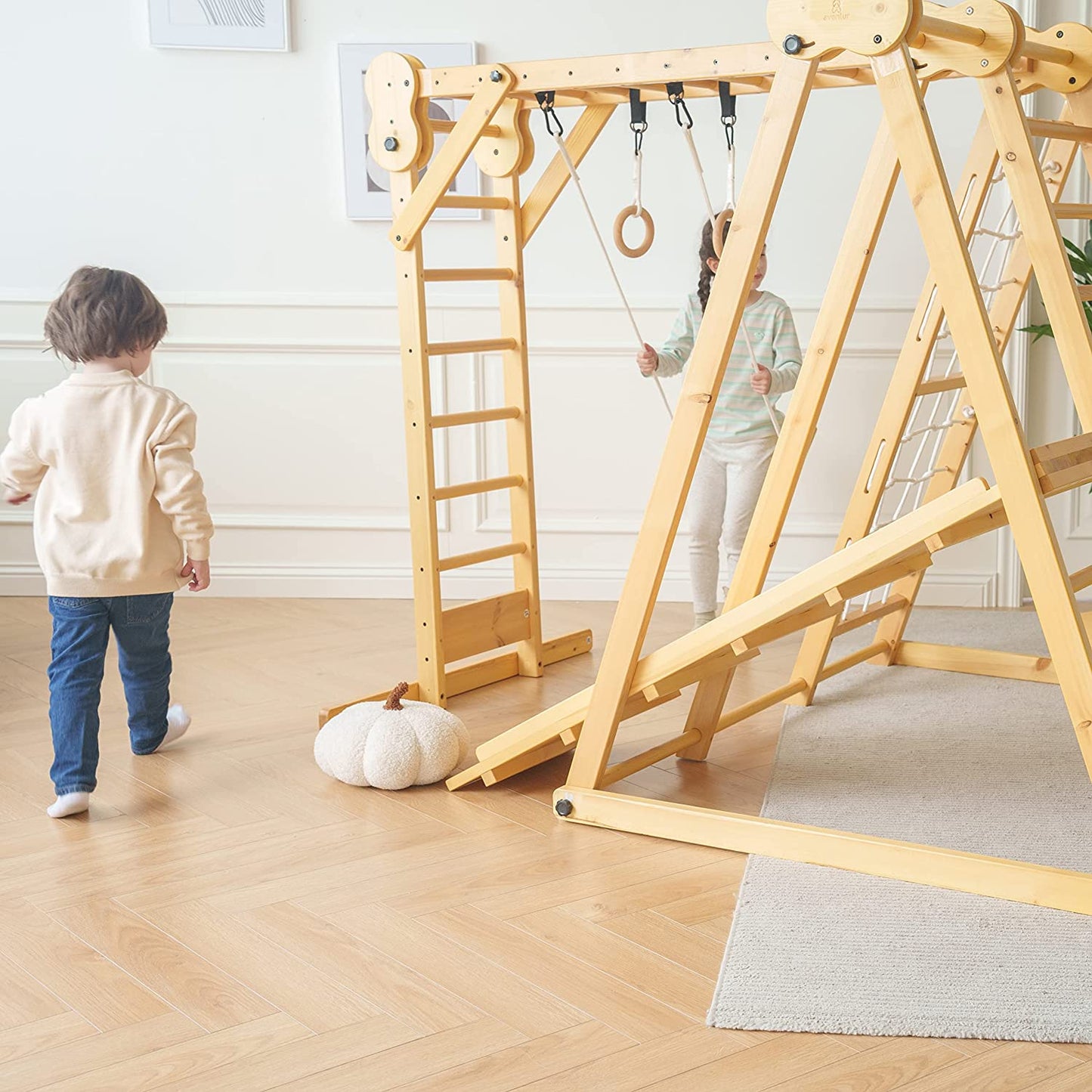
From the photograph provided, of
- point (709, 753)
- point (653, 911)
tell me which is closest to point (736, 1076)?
point (653, 911)

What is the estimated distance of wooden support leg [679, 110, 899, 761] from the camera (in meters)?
2.74

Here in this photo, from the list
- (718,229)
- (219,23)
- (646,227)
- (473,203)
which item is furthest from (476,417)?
(219,23)

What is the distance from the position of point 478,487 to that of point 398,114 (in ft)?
2.99

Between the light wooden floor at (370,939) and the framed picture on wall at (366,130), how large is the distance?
194 cm

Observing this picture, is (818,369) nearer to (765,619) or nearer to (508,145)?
(765,619)

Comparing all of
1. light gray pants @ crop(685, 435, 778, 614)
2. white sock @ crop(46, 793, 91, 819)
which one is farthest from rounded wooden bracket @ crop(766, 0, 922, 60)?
white sock @ crop(46, 793, 91, 819)

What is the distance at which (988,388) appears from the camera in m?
2.14

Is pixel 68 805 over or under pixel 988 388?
under

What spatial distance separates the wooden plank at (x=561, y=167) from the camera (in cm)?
324

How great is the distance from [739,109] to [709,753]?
7.45ft

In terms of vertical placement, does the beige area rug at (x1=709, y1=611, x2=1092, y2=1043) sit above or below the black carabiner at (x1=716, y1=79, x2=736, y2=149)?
below

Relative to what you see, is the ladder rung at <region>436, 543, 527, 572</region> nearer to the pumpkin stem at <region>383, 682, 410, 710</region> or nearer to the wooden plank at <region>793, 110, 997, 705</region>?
the pumpkin stem at <region>383, 682, 410, 710</region>

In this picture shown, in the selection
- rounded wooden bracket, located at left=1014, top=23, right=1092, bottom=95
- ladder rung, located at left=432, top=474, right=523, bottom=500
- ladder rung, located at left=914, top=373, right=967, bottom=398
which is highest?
rounded wooden bracket, located at left=1014, top=23, right=1092, bottom=95

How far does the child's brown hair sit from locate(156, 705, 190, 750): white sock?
856 millimetres
